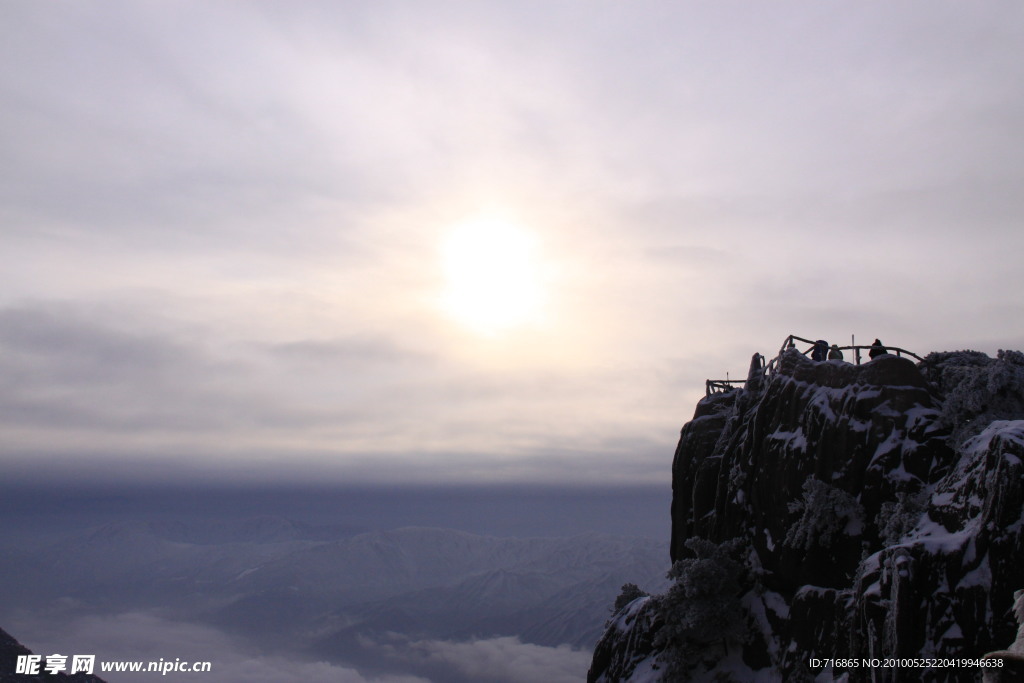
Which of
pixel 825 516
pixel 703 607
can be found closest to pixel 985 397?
pixel 825 516

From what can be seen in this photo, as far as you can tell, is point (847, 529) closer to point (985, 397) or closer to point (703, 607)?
point (985, 397)

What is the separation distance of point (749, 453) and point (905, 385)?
11899mm

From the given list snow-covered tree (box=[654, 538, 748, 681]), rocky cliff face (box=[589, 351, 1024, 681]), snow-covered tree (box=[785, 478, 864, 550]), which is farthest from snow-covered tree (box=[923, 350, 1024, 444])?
snow-covered tree (box=[654, 538, 748, 681])

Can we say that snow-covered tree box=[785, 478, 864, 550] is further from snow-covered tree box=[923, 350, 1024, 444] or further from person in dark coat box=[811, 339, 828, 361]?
person in dark coat box=[811, 339, 828, 361]

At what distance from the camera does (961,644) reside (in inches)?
1157

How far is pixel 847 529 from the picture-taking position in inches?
1642

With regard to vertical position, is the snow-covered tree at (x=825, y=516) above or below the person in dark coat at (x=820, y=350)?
below

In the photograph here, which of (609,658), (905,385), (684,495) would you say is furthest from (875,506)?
(609,658)

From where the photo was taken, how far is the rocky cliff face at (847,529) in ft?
98.8

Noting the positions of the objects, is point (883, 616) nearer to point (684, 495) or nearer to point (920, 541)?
point (920, 541)

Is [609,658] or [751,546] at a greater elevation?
[751,546]

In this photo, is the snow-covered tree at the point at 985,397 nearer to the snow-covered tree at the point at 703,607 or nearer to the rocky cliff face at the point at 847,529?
the rocky cliff face at the point at 847,529

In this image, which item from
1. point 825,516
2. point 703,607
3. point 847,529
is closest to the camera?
point 847,529

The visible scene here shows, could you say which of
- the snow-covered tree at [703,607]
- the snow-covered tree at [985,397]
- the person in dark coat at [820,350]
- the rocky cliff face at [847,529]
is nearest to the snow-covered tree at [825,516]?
the rocky cliff face at [847,529]
